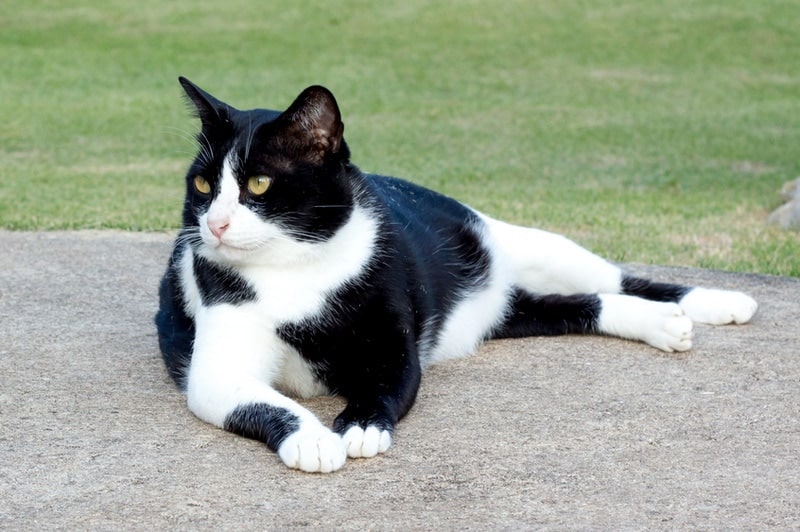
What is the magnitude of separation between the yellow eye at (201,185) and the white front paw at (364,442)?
2.55ft

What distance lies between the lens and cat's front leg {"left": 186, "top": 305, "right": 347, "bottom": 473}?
9.49 feet

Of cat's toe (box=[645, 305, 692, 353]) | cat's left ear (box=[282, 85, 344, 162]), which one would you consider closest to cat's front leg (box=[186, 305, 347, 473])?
cat's left ear (box=[282, 85, 344, 162])

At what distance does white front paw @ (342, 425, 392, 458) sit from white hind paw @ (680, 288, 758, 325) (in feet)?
5.78

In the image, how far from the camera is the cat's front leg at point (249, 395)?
2893 mm

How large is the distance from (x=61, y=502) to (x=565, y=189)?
256 inches

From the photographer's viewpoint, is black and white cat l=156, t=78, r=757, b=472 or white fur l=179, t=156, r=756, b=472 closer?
white fur l=179, t=156, r=756, b=472

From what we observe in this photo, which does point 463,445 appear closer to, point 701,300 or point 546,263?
point 546,263

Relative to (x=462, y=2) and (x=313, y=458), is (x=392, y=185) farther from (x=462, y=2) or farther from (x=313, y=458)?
(x=462, y=2)

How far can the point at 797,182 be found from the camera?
800 cm

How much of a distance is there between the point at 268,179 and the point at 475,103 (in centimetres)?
1008

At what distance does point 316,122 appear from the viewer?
3184 millimetres

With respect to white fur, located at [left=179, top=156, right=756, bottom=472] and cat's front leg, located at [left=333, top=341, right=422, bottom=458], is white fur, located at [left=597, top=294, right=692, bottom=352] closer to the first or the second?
white fur, located at [left=179, top=156, right=756, bottom=472]

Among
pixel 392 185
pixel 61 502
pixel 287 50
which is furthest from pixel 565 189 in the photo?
pixel 287 50

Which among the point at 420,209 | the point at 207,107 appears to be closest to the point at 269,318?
the point at 207,107
